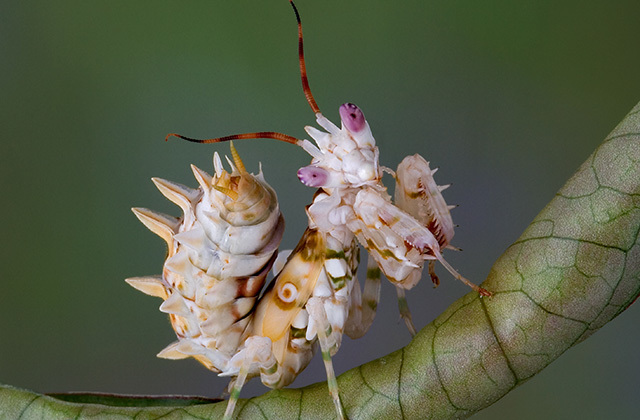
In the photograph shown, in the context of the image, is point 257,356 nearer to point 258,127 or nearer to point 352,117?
point 352,117

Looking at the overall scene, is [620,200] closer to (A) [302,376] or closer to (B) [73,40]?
(A) [302,376]

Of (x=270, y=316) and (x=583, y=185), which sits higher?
(x=583, y=185)

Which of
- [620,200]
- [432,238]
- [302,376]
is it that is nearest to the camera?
[620,200]

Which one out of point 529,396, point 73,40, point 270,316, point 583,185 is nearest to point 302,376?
point 529,396

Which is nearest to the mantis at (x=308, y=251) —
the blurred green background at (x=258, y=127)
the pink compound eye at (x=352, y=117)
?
the pink compound eye at (x=352, y=117)

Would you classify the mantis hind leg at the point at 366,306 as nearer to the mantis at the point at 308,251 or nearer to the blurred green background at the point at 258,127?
the mantis at the point at 308,251

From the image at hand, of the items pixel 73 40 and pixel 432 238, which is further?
pixel 73 40
